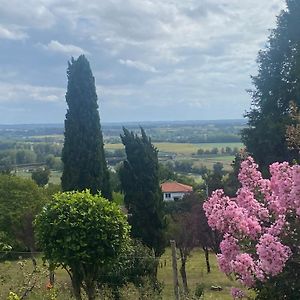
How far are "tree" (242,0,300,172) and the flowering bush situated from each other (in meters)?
9.41

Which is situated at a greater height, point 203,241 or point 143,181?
point 143,181

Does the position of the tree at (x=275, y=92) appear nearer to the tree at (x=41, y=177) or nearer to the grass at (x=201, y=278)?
the grass at (x=201, y=278)

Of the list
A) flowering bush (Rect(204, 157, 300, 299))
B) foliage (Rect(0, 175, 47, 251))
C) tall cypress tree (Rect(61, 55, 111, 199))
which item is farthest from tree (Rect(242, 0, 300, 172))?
foliage (Rect(0, 175, 47, 251))

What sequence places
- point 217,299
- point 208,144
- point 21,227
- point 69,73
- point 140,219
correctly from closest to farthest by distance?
1. point 217,299
2. point 140,219
3. point 69,73
4. point 21,227
5. point 208,144

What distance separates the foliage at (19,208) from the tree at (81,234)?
13055 millimetres

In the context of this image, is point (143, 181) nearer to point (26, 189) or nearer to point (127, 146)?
point (127, 146)

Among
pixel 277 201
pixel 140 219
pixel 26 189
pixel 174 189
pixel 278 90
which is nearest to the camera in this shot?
pixel 277 201

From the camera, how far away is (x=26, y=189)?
24312mm

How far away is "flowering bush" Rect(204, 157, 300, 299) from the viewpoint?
446 centimetres

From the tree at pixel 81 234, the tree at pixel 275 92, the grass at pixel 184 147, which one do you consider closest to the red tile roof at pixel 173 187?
the tree at pixel 275 92

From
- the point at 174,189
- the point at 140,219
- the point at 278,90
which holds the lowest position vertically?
the point at 174,189

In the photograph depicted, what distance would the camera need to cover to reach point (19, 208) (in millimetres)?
23312

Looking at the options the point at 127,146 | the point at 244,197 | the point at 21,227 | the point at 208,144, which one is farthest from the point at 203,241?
the point at 208,144

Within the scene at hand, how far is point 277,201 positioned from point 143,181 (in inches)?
551
